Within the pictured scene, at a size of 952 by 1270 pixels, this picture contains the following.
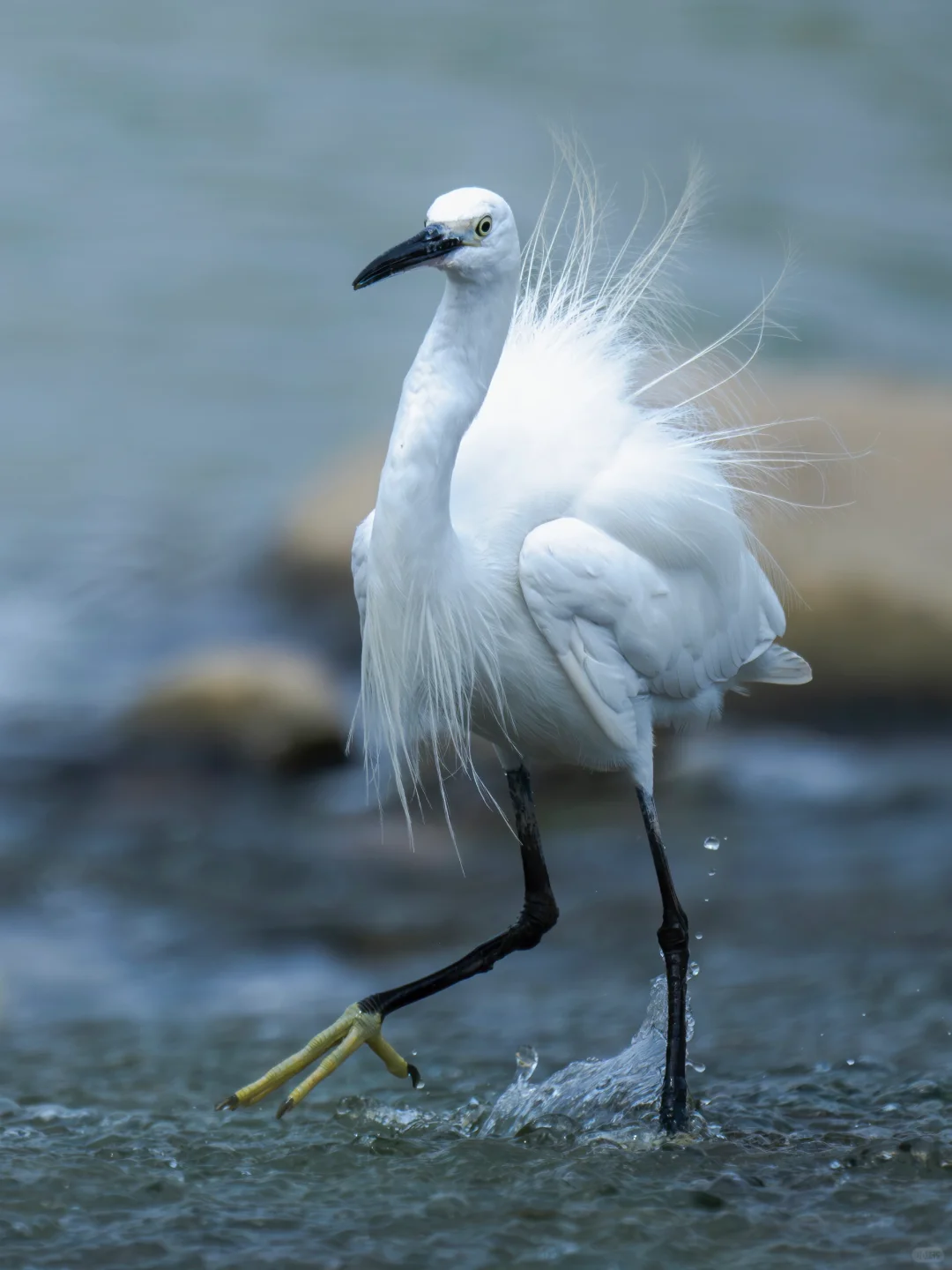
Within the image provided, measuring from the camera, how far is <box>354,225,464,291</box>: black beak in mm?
2648

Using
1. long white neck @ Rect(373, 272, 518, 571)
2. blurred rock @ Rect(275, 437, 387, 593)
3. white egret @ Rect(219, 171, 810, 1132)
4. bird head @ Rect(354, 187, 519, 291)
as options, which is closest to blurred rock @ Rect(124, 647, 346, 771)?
blurred rock @ Rect(275, 437, 387, 593)

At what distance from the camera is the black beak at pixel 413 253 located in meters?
2.65

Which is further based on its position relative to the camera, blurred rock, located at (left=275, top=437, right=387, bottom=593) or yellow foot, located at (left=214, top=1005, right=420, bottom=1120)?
blurred rock, located at (left=275, top=437, right=387, bottom=593)

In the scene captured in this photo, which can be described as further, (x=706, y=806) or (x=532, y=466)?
(x=706, y=806)

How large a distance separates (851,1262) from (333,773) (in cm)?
369

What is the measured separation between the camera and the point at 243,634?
7.46 meters

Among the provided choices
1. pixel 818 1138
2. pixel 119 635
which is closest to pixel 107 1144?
pixel 818 1138

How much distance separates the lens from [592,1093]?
3.55 metres

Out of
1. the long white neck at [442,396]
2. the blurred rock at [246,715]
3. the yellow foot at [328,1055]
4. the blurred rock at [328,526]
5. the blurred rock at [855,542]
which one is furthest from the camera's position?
the blurred rock at [328,526]

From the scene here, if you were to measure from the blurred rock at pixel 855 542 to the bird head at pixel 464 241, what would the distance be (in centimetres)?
321

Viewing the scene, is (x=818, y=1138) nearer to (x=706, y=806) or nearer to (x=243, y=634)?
(x=706, y=806)

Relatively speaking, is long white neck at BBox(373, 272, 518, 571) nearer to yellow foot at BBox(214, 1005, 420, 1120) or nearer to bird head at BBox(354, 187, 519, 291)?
bird head at BBox(354, 187, 519, 291)

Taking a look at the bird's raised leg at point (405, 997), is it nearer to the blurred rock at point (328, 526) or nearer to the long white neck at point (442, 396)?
the long white neck at point (442, 396)

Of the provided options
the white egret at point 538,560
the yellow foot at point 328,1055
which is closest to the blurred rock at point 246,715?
the white egret at point 538,560
